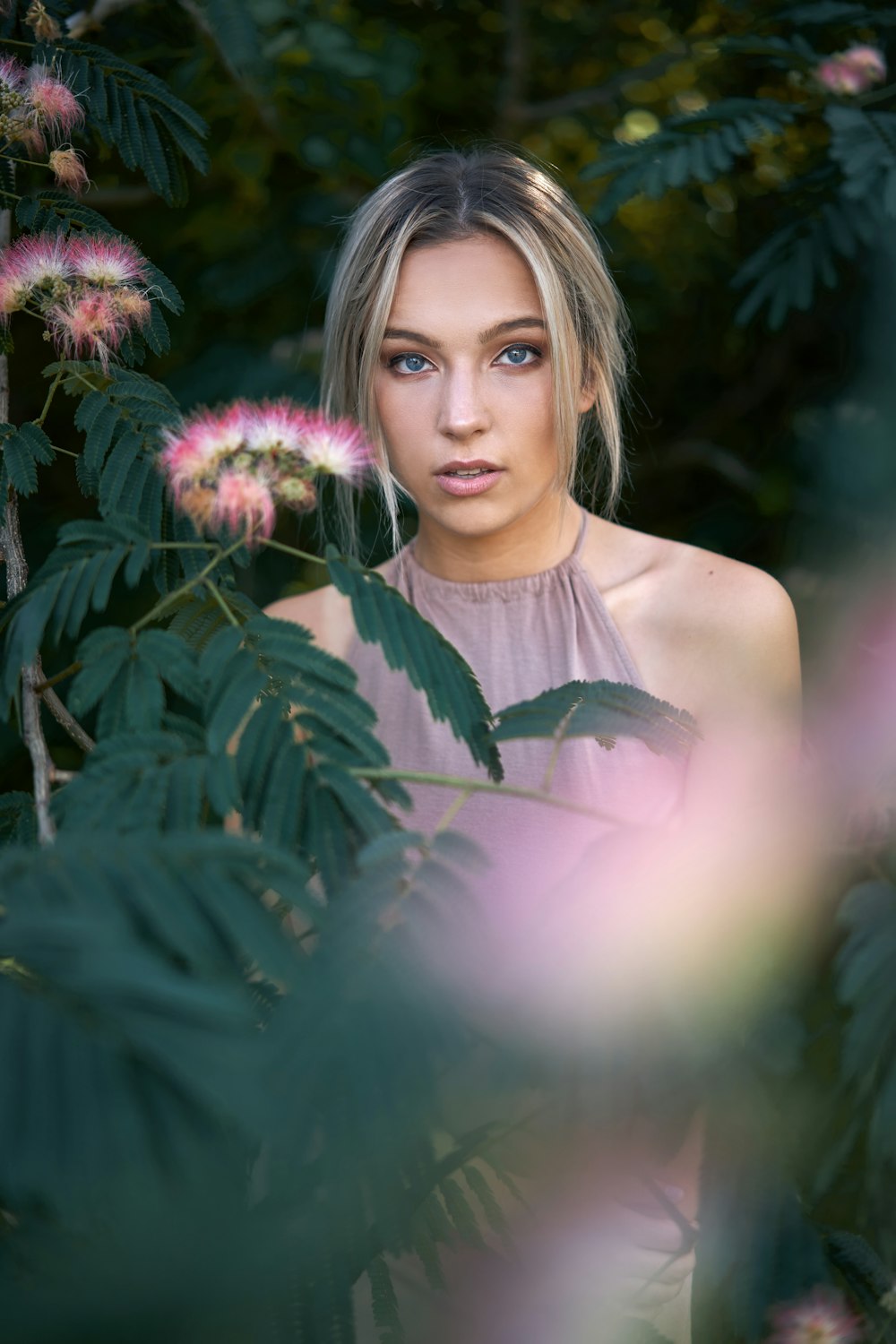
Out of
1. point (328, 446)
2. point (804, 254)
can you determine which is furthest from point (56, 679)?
point (804, 254)

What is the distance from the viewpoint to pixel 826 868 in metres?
1.29

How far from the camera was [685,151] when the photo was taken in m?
2.30

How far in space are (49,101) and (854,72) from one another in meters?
1.50

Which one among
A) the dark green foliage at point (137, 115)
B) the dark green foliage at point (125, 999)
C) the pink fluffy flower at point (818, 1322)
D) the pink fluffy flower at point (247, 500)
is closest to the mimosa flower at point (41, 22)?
the dark green foliage at point (137, 115)

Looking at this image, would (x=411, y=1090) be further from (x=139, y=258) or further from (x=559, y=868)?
(x=139, y=258)

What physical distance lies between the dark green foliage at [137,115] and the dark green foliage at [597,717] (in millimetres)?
944

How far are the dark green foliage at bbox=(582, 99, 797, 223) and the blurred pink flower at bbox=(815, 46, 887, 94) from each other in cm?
8

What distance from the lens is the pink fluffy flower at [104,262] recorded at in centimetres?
141

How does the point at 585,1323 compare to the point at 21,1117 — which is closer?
the point at 21,1117

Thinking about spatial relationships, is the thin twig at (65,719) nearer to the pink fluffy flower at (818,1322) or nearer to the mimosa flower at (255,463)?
the mimosa flower at (255,463)

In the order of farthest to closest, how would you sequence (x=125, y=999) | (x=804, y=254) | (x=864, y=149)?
1. (x=804, y=254)
2. (x=864, y=149)
3. (x=125, y=999)

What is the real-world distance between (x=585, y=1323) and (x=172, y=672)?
2.95ft

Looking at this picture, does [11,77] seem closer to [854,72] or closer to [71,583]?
[71,583]

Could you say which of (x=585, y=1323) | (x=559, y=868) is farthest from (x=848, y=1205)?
(x=559, y=868)
